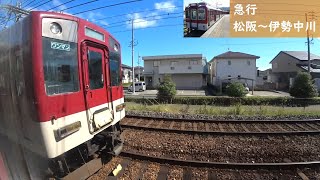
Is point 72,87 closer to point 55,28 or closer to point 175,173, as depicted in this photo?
point 55,28

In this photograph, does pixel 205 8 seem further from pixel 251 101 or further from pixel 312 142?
pixel 312 142

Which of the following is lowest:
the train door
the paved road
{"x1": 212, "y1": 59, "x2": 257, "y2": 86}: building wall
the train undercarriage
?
the train undercarriage

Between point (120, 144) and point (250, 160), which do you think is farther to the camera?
point (250, 160)

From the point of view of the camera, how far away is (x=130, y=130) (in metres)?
8.88

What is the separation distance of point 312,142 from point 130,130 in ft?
18.3

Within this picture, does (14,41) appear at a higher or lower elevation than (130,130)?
higher

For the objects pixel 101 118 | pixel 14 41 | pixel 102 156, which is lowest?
pixel 102 156

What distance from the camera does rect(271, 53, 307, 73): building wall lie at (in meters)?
47.4

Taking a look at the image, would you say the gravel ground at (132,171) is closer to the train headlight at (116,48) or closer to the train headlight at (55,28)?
the train headlight at (116,48)

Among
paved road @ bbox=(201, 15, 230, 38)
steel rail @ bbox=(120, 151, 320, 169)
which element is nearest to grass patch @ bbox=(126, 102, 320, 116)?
paved road @ bbox=(201, 15, 230, 38)

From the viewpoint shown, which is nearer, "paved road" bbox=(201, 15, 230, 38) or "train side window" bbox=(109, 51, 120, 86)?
"train side window" bbox=(109, 51, 120, 86)

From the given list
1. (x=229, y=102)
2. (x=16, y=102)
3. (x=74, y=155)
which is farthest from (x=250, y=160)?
(x=229, y=102)

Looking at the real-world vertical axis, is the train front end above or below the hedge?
above

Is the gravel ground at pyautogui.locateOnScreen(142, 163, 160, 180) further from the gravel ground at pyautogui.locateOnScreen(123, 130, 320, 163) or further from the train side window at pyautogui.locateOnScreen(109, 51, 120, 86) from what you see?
the train side window at pyautogui.locateOnScreen(109, 51, 120, 86)
